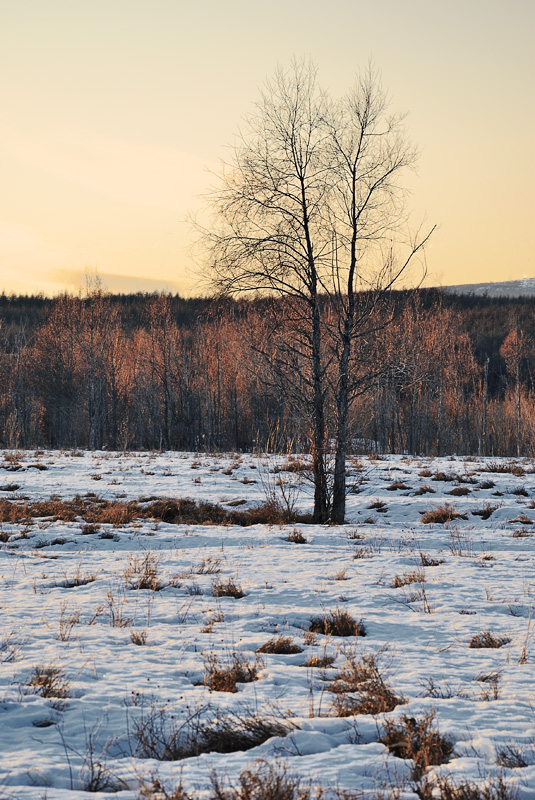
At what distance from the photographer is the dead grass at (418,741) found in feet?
9.53

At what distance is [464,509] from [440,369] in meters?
33.2

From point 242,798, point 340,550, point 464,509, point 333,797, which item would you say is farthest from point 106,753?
point 464,509

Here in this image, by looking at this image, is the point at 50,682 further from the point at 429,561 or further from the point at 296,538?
the point at 296,538

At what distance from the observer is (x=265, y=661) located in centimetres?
446

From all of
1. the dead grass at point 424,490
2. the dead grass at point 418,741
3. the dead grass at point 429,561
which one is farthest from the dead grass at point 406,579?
the dead grass at point 424,490

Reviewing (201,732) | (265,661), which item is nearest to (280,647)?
(265,661)

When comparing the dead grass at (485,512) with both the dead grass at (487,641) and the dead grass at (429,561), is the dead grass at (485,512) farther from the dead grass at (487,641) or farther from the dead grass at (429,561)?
the dead grass at (487,641)

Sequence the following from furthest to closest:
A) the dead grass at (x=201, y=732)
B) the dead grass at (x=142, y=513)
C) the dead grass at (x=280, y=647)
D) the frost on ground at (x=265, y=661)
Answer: the dead grass at (x=142, y=513) < the dead grass at (x=280, y=647) < the dead grass at (x=201, y=732) < the frost on ground at (x=265, y=661)

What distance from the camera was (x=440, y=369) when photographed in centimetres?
4456

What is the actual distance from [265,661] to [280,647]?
326 mm

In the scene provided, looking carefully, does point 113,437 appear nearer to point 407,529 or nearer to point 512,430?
point 512,430

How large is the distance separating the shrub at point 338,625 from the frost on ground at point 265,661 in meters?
0.03

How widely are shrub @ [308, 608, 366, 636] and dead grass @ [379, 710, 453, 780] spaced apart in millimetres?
1838

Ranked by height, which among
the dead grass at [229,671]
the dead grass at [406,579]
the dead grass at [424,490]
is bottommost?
the dead grass at [406,579]
